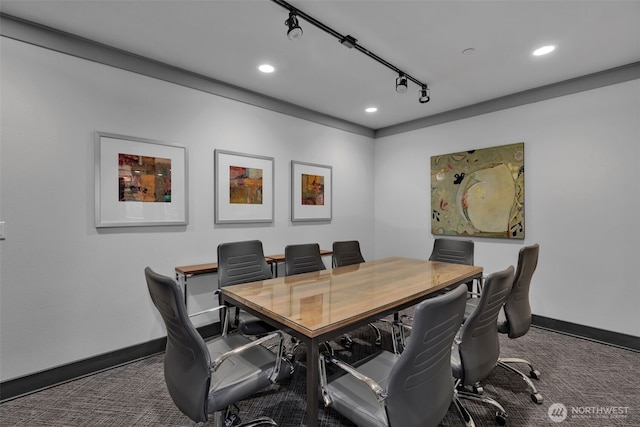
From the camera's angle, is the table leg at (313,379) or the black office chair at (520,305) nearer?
the table leg at (313,379)

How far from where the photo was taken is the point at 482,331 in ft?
5.41

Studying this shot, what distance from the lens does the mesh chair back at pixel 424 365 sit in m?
1.13

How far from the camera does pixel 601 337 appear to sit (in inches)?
117

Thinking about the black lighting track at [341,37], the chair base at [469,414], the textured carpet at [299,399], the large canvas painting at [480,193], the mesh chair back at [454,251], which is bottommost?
the textured carpet at [299,399]

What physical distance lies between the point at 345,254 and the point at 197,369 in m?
2.16

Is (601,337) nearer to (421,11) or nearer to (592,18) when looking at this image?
(592,18)

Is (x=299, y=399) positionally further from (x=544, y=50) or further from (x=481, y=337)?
(x=544, y=50)

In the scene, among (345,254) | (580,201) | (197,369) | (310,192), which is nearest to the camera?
(197,369)

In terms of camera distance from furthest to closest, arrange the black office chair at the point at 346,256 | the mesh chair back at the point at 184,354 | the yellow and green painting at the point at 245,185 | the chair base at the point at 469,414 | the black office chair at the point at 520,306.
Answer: the yellow and green painting at the point at 245,185 → the black office chair at the point at 346,256 → the black office chair at the point at 520,306 → the chair base at the point at 469,414 → the mesh chair back at the point at 184,354

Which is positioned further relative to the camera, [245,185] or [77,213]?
[245,185]

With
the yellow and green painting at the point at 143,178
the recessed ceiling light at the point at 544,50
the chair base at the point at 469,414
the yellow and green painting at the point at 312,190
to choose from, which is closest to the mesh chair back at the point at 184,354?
the chair base at the point at 469,414

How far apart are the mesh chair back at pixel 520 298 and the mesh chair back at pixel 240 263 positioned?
2002mm

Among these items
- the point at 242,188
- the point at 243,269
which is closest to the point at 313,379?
the point at 243,269
